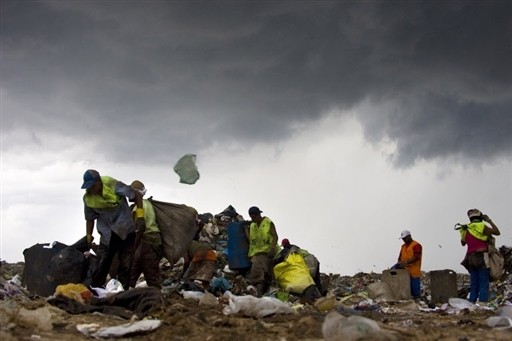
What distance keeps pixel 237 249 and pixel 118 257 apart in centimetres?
373

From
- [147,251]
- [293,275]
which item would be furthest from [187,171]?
[293,275]

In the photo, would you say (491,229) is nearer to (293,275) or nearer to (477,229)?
(477,229)

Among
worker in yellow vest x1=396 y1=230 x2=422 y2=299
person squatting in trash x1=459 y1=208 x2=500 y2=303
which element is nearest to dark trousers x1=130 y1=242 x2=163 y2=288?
worker in yellow vest x1=396 y1=230 x2=422 y2=299

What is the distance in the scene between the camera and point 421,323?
5.62 metres

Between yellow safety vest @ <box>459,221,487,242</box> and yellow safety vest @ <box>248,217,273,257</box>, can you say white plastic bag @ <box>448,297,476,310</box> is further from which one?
yellow safety vest @ <box>248,217,273,257</box>

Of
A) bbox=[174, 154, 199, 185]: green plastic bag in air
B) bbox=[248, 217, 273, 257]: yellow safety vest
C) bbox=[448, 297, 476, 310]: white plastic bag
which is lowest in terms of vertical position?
bbox=[448, 297, 476, 310]: white plastic bag

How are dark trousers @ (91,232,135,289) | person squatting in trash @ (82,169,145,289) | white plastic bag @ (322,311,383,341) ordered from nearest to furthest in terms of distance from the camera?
white plastic bag @ (322,311,383,341) → person squatting in trash @ (82,169,145,289) → dark trousers @ (91,232,135,289)

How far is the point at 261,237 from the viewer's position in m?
9.92

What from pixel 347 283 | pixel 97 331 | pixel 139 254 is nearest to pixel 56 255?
pixel 139 254

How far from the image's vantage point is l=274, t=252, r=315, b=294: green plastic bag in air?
8.88 meters

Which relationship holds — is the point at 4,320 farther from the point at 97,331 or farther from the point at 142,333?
the point at 142,333

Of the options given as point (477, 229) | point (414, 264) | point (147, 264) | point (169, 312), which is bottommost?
point (169, 312)

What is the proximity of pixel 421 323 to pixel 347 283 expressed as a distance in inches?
395

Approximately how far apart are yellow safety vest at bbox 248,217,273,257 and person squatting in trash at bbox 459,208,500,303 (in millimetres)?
3174
